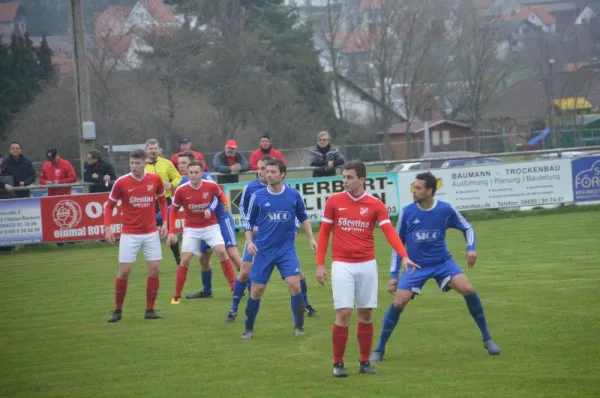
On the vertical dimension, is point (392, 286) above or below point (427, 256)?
below

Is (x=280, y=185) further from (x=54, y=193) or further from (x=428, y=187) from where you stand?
(x=54, y=193)

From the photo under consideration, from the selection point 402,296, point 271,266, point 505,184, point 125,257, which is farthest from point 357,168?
point 505,184

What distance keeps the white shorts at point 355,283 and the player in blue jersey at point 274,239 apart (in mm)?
2195

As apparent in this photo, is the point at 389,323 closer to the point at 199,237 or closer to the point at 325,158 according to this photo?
the point at 199,237

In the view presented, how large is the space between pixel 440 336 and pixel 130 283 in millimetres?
8100

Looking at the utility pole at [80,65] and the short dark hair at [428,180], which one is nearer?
the short dark hair at [428,180]

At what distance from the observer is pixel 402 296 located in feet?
32.9

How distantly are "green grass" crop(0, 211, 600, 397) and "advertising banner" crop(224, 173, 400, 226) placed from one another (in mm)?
7340

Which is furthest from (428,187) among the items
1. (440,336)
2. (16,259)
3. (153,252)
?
(16,259)

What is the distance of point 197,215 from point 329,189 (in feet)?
36.9

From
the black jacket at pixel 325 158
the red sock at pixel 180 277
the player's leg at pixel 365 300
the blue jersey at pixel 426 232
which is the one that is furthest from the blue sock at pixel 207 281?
the black jacket at pixel 325 158

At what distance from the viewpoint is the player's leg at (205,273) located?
49.1ft

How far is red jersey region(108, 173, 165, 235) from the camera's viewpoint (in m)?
13.2

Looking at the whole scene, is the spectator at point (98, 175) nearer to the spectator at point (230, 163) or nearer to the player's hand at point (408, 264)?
the spectator at point (230, 163)
